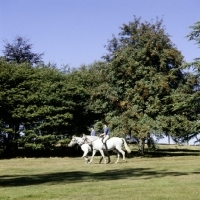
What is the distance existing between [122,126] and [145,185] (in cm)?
2290

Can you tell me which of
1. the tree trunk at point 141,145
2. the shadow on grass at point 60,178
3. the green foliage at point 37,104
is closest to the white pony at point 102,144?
the shadow on grass at point 60,178

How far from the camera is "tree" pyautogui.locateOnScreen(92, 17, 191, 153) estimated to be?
35000 mm

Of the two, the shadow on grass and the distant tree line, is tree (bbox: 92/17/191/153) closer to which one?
the distant tree line

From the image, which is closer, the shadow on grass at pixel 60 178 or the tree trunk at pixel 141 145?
the shadow on grass at pixel 60 178

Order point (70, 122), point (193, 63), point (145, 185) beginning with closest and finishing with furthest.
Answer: point (145, 185)
point (193, 63)
point (70, 122)

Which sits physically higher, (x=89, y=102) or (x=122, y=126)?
(x=89, y=102)

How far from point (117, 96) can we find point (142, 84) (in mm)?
3142

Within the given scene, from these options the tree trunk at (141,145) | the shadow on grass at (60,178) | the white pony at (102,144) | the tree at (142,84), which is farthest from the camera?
the tree trunk at (141,145)

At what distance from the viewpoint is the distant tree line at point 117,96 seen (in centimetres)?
3512

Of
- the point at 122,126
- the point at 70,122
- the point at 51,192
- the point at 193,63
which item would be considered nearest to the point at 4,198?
the point at 51,192

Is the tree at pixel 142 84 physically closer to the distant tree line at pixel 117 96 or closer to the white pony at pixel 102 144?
the distant tree line at pixel 117 96

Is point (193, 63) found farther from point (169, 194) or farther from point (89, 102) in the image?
point (89, 102)

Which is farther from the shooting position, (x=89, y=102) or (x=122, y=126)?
(x=89, y=102)

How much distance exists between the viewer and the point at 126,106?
36.8 meters
